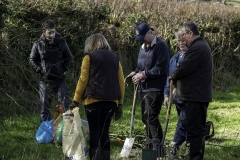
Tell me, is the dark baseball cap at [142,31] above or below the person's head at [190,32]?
below

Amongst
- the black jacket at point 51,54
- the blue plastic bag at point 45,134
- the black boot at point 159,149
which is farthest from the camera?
the black jacket at point 51,54

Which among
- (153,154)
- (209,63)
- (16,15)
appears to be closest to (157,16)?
(16,15)

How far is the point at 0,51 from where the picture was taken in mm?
5605

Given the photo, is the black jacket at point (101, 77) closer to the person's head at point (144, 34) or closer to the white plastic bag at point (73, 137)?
the white plastic bag at point (73, 137)

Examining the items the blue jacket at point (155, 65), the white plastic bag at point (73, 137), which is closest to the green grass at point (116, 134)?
the white plastic bag at point (73, 137)

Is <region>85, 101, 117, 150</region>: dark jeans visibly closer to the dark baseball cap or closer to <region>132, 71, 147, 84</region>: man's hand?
<region>132, 71, 147, 84</region>: man's hand

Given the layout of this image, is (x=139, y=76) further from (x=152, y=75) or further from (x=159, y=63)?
(x=159, y=63)

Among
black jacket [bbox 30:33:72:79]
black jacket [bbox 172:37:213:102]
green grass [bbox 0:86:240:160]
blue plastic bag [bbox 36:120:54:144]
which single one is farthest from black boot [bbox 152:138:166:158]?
black jacket [bbox 30:33:72:79]

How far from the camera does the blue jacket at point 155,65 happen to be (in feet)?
25.8

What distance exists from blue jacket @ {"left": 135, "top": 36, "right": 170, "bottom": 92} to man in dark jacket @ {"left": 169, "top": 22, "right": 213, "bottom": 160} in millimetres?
702

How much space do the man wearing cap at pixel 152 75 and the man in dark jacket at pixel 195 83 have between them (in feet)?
2.45

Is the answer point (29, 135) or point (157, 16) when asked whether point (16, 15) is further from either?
point (157, 16)

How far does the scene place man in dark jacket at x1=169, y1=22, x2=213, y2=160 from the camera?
7.00 metres

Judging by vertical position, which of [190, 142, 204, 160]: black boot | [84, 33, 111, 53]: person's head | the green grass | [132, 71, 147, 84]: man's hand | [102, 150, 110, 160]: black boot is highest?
[84, 33, 111, 53]: person's head
